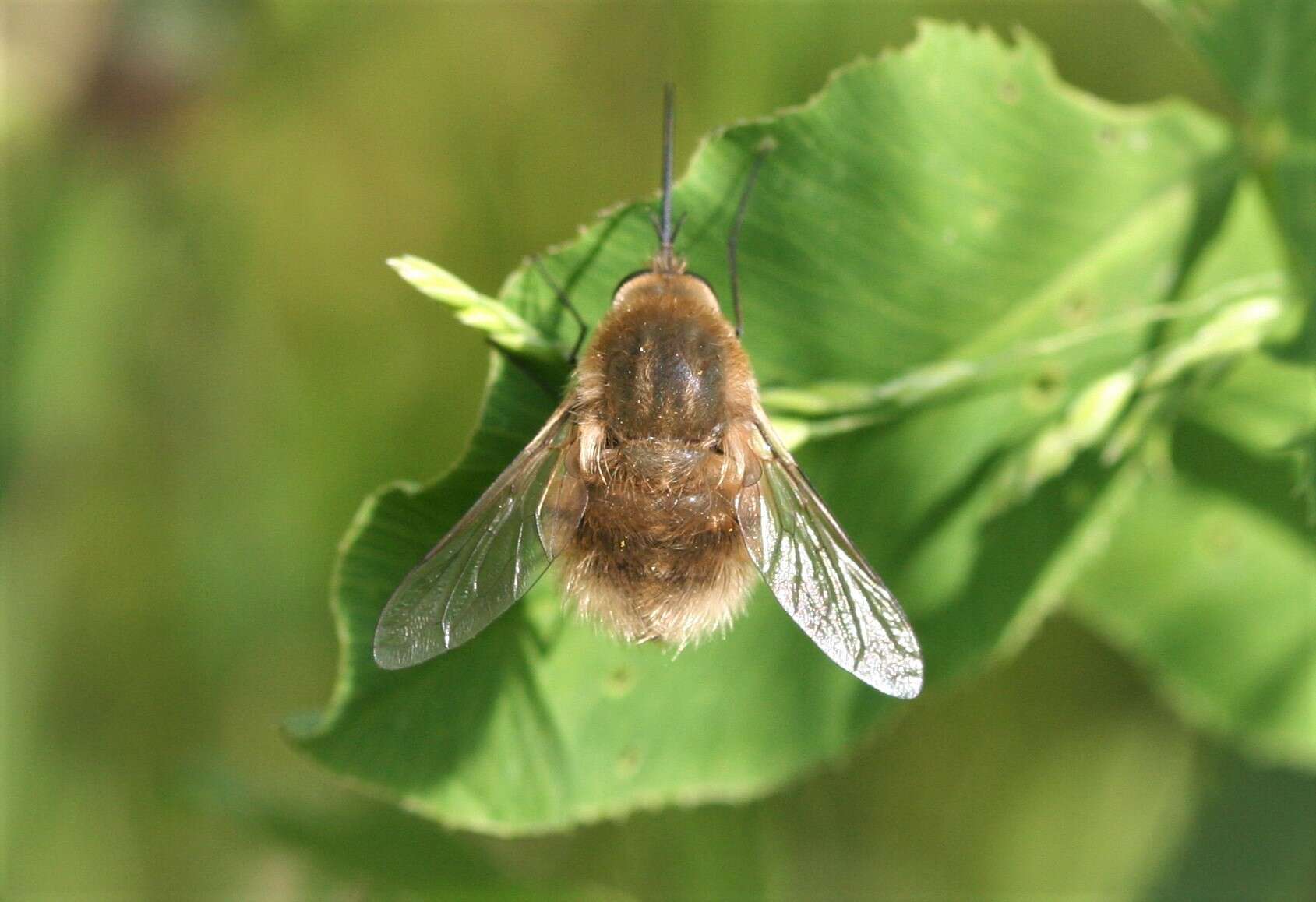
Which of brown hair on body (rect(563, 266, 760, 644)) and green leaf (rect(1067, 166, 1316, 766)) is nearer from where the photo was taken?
brown hair on body (rect(563, 266, 760, 644))

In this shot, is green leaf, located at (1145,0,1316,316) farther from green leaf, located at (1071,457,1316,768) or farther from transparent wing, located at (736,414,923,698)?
transparent wing, located at (736,414,923,698)

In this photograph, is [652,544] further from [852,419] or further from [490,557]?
[852,419]

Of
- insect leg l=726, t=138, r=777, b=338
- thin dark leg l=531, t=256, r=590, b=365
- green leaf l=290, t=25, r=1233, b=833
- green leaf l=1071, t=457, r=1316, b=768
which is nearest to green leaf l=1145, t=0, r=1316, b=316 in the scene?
green leaf l=290, t=25, r=1233, b=833

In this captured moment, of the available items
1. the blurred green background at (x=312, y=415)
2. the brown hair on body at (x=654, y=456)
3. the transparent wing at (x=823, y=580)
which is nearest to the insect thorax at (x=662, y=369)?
the brown hair on body at (x=654, y=456)

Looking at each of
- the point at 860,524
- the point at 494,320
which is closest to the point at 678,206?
the point at 494,320

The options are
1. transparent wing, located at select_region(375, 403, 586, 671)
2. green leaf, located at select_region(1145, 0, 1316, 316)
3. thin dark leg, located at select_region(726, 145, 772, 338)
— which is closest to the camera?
transparent wing, located at select_region(375, 403, 586, 671)

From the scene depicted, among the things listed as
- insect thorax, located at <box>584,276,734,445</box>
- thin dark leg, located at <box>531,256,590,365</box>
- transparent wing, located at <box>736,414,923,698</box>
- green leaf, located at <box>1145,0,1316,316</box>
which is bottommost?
transparent wing, located at <box>736,414,923,698</box>

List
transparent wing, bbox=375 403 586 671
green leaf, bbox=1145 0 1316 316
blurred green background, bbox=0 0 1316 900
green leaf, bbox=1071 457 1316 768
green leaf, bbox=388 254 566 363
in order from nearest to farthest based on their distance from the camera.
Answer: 1. green leaf, bbox=388 254 566 363
2. transparent wing, bbox=375 403 586 671
3. green leaf, bbox=1145 0 1316 316
4. green leaf, bbox=1071 457 1316 768
5. blurred green background, bbox=0 0 1316 900
